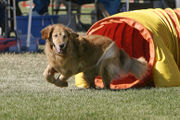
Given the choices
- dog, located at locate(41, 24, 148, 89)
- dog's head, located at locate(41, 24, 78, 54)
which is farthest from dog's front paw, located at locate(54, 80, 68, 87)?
dog's head, located at locate(41, 24, 78, 54)

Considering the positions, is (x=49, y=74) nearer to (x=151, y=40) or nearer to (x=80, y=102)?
(x=80, y=102)

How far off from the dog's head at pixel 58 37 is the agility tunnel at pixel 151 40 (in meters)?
1.06

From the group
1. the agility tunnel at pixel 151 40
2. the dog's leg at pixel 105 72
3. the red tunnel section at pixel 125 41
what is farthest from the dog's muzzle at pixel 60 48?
the red tunnel section at pixel 125 41

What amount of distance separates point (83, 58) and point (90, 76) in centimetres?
51

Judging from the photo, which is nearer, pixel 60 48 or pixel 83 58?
pixel 60 48

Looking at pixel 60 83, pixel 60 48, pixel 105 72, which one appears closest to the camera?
pixel 60 48

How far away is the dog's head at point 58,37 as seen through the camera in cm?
646

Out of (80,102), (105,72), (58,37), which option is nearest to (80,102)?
(80,102)

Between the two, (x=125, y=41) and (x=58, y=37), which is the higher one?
(x=58, y=37)

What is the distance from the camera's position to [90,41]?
6965 millimetres

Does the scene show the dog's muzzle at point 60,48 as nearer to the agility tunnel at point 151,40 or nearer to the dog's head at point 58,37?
the dog's head at point 58,37

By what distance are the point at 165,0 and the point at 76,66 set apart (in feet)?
48.4

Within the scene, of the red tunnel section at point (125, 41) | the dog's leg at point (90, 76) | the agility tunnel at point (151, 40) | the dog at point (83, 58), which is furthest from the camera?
the red tunnel section at point (125, 41)

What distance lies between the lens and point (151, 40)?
7.05m
